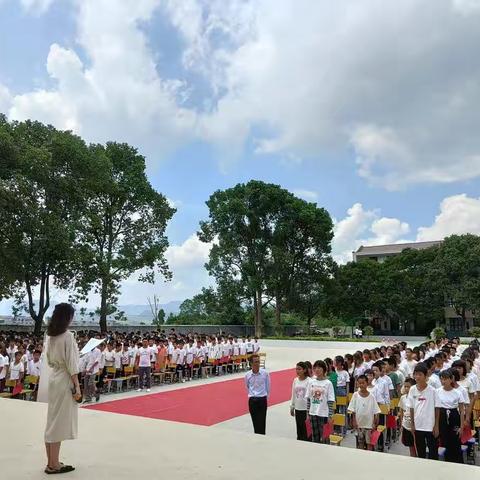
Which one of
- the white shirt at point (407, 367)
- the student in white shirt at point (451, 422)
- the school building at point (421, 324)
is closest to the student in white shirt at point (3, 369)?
the white shirt at point (407, 367)

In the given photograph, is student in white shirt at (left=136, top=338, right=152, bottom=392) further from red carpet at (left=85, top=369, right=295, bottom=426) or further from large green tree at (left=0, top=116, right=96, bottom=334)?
large green tree at (left=0, top=116, right=96, bottom=334)

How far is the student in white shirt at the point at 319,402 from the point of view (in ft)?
22.5

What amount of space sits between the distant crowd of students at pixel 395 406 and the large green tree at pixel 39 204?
573 inches

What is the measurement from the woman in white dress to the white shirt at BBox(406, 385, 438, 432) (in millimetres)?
3805

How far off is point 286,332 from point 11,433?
37880 mm

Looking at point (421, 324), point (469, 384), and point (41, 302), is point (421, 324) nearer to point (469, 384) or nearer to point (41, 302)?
point (41, 302)

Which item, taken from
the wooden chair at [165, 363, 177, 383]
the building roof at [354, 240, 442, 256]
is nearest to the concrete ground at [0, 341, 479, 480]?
the wooden chair at [165, 363, 177, 383]

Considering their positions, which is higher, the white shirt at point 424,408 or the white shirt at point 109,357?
the white shirt at point 109,357

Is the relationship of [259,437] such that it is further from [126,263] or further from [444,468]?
[126,263]

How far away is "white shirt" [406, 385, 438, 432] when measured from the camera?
5.85 meters

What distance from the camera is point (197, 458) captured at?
5082 millimetres

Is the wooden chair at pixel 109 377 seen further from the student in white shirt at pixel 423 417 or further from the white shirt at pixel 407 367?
the student in white shirt at pixel 423 417

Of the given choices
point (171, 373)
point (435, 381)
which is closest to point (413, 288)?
point (171, 373)

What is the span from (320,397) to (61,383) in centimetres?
368
